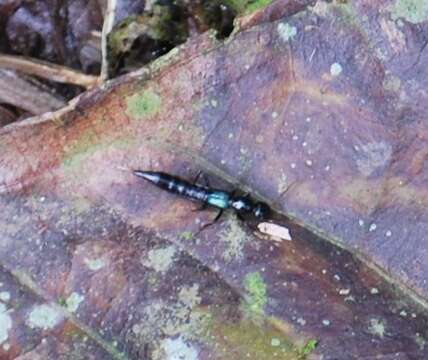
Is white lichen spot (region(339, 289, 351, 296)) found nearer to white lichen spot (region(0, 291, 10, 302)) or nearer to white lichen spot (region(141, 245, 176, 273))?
white lichen spot (region(141, 245, 176, 273))

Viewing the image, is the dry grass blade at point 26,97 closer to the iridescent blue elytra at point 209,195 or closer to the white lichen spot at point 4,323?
the iridescent blue elytra at point 209,195

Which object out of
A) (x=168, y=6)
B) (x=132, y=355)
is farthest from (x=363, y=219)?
(x=168, y=6)

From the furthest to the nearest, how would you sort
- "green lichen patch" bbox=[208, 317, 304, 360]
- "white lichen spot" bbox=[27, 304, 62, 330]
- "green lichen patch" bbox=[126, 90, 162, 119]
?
"green lichen patch" bbox=[126, 90, 162, 119]
"white lichen spot" bbox=[27, 304, 62, 330]
"green lichen patch" bbox=[208, 317, 304, 360]

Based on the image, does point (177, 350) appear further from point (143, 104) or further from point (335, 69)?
point (335, 69)

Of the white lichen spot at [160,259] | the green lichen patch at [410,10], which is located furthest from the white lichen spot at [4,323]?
the green lichen patch at [410,10]

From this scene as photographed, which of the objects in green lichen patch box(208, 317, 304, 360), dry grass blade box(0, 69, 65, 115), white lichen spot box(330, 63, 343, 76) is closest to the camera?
green lichen patch box(208, 317, 304, 360)

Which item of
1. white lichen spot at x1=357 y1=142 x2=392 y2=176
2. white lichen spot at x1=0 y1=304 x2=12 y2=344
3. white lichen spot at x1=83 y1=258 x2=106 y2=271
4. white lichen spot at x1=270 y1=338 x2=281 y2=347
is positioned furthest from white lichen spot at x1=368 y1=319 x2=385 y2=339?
white lichen spot at x1=0 y1=304 x2=12 y2=344
